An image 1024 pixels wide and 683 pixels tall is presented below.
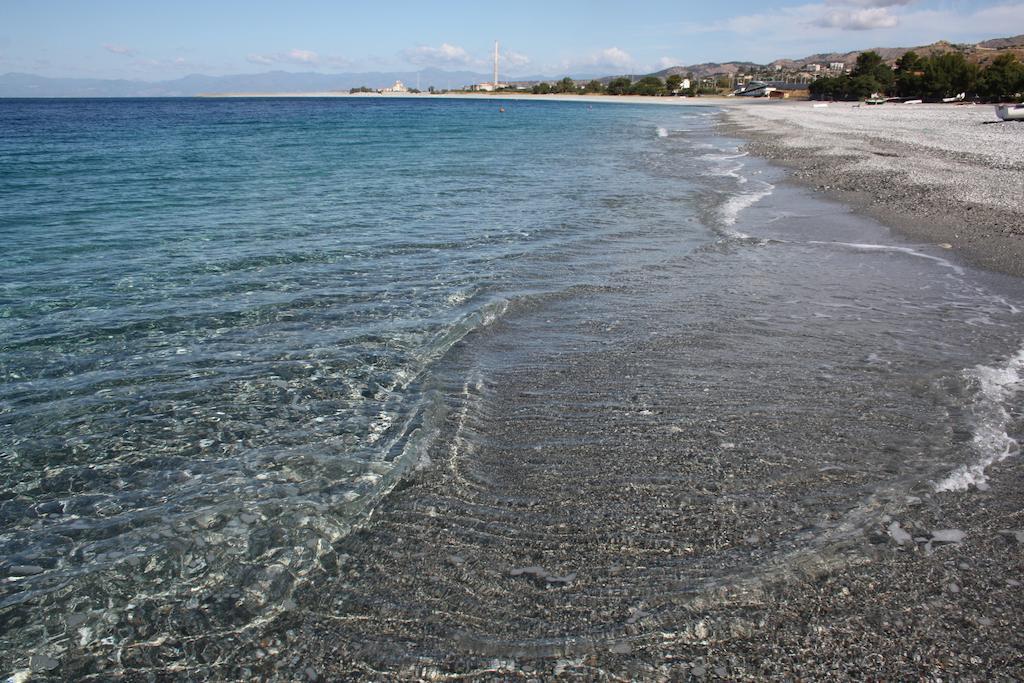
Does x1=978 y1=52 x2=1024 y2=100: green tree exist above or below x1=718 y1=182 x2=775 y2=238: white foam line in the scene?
above

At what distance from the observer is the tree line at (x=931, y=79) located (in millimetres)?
61031

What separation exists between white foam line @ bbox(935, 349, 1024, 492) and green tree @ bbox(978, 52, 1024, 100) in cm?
7095

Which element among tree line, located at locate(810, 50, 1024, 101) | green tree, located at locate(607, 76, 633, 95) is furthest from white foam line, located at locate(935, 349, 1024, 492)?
green tree, located at locate(607, 76, 633, 95)

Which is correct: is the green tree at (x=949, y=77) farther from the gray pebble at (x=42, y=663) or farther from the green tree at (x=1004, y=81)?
the gray pebble at (x=42, y=663)

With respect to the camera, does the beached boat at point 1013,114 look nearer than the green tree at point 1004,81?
Yes

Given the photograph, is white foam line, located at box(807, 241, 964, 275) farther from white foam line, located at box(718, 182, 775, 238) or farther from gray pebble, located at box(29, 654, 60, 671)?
gray pebble, located at box(29, 654, 60, 671)

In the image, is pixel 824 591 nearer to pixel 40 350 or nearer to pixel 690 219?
pixel 40 350

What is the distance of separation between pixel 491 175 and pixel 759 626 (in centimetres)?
2183

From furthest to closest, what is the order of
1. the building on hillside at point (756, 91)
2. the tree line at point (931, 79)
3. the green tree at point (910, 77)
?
the building on hillside at point (756, 91)
the green tree at point (910, 77)
the tree line at point (931, 79)

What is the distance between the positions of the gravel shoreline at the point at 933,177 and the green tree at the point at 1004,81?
32757 mm

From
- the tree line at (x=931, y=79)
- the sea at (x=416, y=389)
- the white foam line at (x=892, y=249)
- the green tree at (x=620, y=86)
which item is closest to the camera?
the sea at (x=416, y=389)

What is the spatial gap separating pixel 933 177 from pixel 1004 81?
57.4 meters

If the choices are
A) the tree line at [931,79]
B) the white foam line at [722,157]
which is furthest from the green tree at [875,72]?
the white foam line at [722,157]

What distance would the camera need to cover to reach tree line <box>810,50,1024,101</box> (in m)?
61.0
